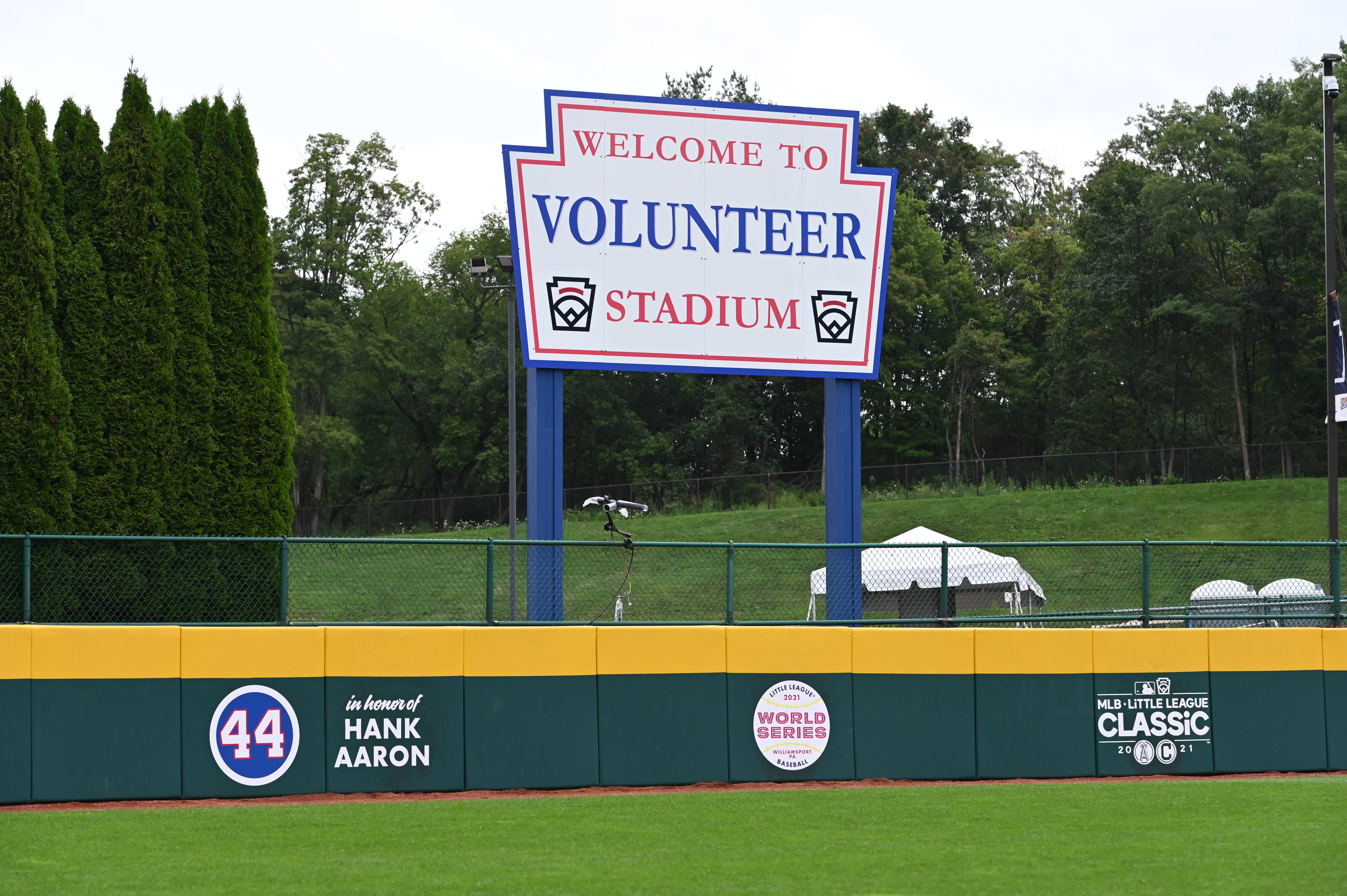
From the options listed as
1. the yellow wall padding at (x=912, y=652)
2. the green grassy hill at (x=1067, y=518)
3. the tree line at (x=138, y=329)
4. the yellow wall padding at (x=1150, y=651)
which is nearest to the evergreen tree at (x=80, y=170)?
the tree line at (x=138, y=329)

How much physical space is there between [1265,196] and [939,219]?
61.8ft

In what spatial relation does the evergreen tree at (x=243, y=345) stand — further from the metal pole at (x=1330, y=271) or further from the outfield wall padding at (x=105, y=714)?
the metal pole at (x=1330, y=271)

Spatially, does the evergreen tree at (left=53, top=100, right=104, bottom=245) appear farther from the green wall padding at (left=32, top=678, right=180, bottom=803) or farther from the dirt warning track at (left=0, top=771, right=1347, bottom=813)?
the dirt warning track at (left=0, top=771, right=1347, bottom=813)

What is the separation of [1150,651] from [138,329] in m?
12.5

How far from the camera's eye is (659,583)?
2316cm

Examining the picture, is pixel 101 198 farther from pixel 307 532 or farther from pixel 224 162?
pixel 307 532

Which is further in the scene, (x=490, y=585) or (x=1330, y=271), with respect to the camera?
(x=1330, y=271)

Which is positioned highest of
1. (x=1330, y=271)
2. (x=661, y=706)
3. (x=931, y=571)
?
(x=1330, y=271)

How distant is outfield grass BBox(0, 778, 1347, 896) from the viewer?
751 cm

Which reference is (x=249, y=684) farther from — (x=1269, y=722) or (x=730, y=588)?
(x=1269, y=722)

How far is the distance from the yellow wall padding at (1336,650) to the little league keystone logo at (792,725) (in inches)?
218

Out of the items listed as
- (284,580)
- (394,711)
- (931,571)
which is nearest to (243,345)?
(284,580)

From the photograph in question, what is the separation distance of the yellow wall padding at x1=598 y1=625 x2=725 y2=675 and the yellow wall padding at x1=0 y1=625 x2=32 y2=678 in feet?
16.6

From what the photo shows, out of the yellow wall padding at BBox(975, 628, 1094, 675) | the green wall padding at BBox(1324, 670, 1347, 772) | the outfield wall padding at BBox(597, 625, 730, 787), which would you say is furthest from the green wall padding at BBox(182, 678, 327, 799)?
the green wall padding at BBox(1324, 670, 1347, 772)
